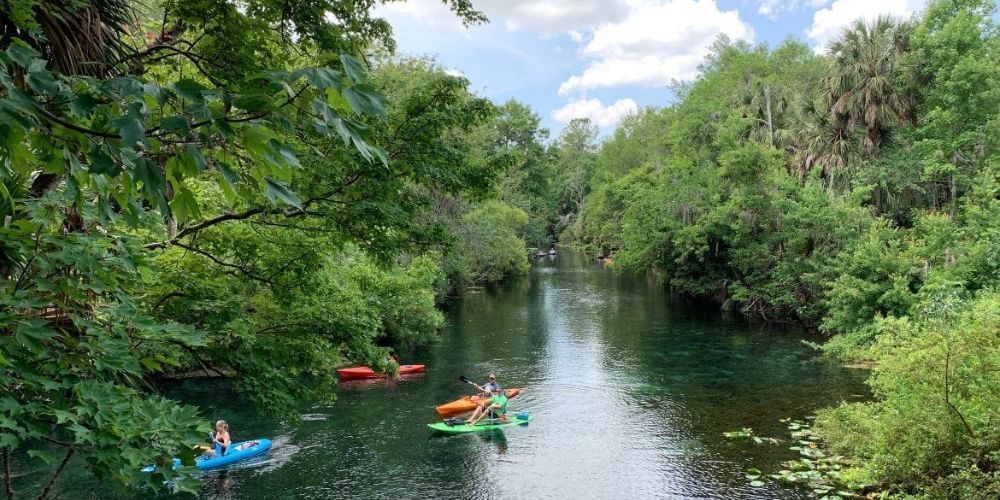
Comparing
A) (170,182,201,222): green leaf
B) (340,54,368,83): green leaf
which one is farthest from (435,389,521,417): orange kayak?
(340,54,368,83): green leaf

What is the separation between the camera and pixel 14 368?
9.99ft

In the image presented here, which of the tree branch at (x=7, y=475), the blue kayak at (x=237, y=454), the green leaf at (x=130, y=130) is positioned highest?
the green leaf at (x=130, y=130)

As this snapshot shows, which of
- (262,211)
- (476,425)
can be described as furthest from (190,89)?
(476,425)

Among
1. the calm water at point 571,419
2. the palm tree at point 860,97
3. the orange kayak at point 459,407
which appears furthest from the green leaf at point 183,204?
the palm tree at point 860,97

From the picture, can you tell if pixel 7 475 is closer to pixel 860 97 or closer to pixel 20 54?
pixel 20 54

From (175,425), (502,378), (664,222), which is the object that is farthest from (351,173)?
(664,222)

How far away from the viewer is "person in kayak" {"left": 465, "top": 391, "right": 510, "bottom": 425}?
15.3 meters

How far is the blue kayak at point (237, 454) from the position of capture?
1242 centimetres

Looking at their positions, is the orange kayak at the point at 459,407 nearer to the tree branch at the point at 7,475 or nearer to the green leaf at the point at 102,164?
the tree branch at the point at 7,475

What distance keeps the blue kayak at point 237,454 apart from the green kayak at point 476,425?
3.79 meters

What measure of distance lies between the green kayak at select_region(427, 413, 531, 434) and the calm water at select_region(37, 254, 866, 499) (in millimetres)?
183

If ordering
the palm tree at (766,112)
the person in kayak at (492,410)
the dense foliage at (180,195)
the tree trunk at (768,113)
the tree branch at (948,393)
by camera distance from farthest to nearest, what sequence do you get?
1. the palm tree at (766,112)
2. the tree trunk at (768,113)
3. the person in kayak at (492,410)
4. the tree branch at (948,393)
5. the dense foliage at (180,195)

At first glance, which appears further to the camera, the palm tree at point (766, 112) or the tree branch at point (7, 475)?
the palm tree at point (766, 112)

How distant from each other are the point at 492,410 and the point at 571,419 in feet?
6.92
